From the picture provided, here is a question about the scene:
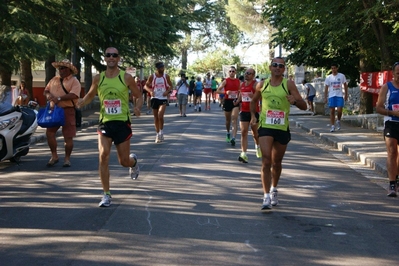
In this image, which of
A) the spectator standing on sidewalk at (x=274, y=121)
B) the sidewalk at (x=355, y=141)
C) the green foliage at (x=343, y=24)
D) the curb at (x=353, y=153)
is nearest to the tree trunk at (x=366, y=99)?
the green foliage at (x=343, y=24)

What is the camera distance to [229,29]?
7419cm

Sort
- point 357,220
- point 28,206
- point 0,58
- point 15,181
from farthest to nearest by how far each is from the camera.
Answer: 1. point 0,58
2. point 15,181
3. point 28,206
4. point 357,220

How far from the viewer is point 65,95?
461 inches

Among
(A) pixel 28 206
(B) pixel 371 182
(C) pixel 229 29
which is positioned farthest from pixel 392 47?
(C) pixel 229 29

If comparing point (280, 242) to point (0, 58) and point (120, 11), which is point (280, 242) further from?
point (120, 11)

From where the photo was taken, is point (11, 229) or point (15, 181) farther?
point (15, 181)

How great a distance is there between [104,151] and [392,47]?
15.0 meters

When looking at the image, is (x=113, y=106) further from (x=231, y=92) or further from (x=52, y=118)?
(x=231, y=92)

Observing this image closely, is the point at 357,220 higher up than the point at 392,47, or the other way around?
the point at 392,47

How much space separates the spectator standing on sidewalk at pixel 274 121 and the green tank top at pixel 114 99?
1767 mm

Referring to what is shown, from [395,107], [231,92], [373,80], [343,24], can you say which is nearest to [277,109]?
[395,107]

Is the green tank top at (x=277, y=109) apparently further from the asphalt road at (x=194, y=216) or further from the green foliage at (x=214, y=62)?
the green foliage at (x=214, y=62)

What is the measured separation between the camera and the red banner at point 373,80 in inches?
791

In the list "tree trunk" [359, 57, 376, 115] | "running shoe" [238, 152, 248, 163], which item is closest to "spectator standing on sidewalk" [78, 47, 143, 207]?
"running shoe" [238, 152, 248, 163]
